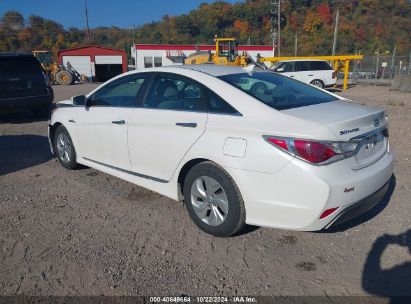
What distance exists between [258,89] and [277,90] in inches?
10.4

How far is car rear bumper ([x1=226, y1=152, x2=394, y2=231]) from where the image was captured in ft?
9.19

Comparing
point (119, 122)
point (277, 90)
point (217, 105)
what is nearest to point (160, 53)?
point (119, 122)

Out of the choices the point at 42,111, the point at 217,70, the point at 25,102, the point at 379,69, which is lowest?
the point at 379,69

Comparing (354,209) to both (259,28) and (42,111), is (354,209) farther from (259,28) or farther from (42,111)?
(259,28)

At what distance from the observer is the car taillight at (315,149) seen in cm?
280

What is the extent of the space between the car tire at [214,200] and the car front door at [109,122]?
1.08m

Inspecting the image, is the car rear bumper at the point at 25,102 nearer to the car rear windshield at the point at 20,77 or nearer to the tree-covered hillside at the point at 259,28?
the car rear windshield at the point at 20,77

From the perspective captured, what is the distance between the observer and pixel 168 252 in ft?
10.9

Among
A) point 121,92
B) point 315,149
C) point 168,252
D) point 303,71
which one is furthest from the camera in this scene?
point 303,71

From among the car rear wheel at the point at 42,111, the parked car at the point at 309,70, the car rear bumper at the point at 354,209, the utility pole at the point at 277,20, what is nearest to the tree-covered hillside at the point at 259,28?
the utility pole at the point at 277,20

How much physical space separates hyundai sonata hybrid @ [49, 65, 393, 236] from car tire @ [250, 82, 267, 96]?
0.07ft

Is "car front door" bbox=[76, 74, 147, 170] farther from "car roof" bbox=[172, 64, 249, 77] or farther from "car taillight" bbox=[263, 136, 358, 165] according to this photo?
"car taillight" bbox=[263, 136, 358, 165]

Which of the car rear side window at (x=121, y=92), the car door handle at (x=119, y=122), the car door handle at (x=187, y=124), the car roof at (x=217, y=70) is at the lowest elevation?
the car door handle at (x=119, y=122)

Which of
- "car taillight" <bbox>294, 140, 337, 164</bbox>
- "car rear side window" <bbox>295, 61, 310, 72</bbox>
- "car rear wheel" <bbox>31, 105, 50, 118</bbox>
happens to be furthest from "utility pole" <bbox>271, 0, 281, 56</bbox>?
"car taillight" <bbox>294, 140, 337, 164</bbox>
